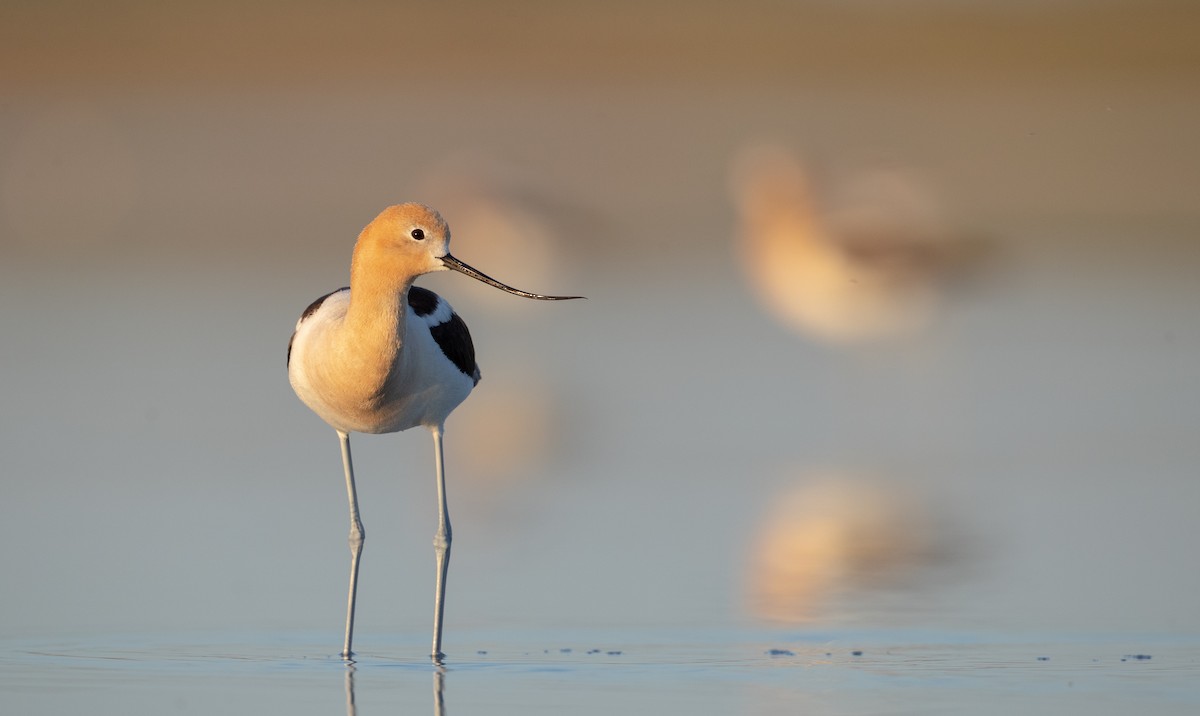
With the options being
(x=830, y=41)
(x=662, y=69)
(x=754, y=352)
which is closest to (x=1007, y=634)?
(x=754, y=352)

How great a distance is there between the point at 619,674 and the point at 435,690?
0.48 m

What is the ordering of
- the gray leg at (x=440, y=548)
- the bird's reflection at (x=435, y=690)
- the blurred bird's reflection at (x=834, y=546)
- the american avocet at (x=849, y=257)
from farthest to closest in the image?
the american avocet at (x=849, y=257), the blurred bird's reflection at (x=834, y=546), the gray leg at (x=440, y=548), the bird's reflection at (x=435, y=690)

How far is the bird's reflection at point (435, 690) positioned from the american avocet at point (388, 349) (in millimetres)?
164

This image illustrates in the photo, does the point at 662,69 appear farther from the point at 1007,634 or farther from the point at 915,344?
the point at 1007,634

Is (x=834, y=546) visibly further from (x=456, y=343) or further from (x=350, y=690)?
(x=350, y=690)

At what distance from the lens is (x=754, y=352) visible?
11867 mm

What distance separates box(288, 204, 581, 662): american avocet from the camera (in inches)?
235

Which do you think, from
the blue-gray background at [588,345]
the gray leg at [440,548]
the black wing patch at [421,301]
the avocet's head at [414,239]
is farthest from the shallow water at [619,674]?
the black wing patch at [421,301]

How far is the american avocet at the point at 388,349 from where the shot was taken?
5965 mm

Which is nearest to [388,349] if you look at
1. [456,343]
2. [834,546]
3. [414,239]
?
[414,239]

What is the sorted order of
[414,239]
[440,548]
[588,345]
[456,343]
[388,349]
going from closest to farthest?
[414,239] → [388,349] → [440,548] → [456,343] → [588,345]

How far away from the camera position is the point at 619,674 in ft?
17.4

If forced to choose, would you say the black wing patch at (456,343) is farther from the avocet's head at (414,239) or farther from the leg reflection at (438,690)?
the leg reflection at (438,690)

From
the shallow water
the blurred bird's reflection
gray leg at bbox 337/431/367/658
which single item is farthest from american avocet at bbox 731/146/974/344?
the shallow water
